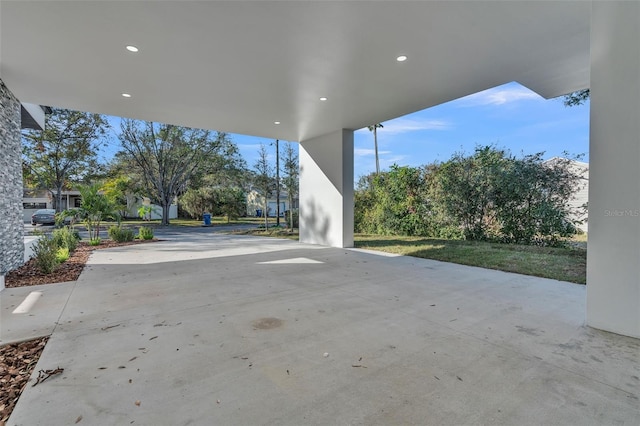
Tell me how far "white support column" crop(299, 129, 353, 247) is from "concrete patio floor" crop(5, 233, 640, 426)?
409 centimetres

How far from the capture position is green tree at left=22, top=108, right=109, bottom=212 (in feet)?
45.9

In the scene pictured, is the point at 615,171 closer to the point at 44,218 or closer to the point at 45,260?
the point at 45,260

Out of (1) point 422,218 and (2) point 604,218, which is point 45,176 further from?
(2) point 604,218

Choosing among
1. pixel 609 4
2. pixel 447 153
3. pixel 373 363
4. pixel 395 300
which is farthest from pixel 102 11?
pixel 447 153

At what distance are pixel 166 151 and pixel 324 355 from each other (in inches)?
735

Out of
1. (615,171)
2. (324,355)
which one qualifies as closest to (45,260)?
(324,355)

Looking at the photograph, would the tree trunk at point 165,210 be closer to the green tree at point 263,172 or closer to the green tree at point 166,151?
the green tree at point 166,151

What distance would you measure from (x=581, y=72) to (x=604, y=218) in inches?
121

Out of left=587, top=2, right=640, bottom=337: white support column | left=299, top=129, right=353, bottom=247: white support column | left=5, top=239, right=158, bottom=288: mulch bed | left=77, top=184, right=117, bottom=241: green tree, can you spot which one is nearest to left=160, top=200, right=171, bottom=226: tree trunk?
left=77, top=184, right=117, bottom=241: green tree

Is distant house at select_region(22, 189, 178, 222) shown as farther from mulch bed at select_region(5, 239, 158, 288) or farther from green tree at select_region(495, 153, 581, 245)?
green tree at select_region(495, 153, 581, 245)

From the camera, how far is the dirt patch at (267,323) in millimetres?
3012

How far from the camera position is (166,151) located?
17844mm

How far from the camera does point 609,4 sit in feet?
9.37

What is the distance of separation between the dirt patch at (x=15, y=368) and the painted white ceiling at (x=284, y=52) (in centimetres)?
343
